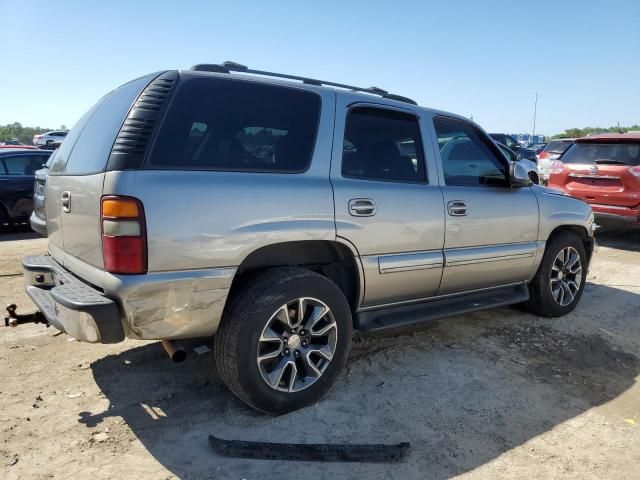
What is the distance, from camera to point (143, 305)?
245 cm

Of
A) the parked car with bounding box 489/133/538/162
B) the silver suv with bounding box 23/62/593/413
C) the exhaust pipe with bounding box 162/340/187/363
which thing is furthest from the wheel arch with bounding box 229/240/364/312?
the parked car with bounding box 489/133/538/162

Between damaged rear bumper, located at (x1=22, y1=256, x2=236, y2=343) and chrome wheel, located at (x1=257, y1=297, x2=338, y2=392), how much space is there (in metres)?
0.37

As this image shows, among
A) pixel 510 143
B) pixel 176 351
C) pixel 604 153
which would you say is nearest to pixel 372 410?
pixel 176 351

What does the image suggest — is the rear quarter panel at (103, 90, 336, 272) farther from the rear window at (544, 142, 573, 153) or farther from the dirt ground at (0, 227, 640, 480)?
the rear window at (544, 142, 573, 153)

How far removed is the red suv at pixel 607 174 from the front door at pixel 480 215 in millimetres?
4446

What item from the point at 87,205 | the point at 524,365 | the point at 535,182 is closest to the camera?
the point at 87,205

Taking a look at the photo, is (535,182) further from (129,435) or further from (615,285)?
(129,435)

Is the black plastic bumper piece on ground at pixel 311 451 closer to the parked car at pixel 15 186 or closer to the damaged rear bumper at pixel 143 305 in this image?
the damaged rear bumper at pixel 143 305

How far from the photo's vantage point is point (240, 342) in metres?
2.73

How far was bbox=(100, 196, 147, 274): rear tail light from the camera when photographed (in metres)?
2.40

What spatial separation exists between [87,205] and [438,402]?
2.37 meters

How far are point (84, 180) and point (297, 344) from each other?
150 centimetres

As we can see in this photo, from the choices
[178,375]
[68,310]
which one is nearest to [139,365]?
[178,375]

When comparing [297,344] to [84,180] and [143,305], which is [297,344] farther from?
[84,180]
